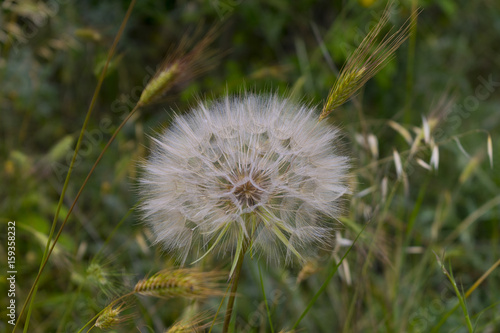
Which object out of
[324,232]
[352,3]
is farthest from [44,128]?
[324,232]

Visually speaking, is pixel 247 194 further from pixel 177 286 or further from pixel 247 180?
pixel 177 286

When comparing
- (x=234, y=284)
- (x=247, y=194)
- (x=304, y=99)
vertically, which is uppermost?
(x=304, y=99)

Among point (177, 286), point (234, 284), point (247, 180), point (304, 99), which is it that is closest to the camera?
point (177, 286)

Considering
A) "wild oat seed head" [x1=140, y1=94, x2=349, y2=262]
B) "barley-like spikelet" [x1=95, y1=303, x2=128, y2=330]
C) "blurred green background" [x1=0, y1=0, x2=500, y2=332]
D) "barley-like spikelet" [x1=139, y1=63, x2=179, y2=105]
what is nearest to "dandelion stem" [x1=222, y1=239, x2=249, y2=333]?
"wild oat seed head" [x1=140, y1=94, x2=349, y2=262]

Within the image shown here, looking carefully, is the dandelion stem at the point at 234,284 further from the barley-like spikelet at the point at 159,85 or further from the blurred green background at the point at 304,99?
the blurred green background at the point at 304,99

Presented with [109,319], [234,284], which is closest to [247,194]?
[234,284]

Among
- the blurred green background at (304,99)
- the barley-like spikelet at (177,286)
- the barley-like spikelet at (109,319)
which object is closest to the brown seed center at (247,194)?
the barley-like spikelet at (177,286)
